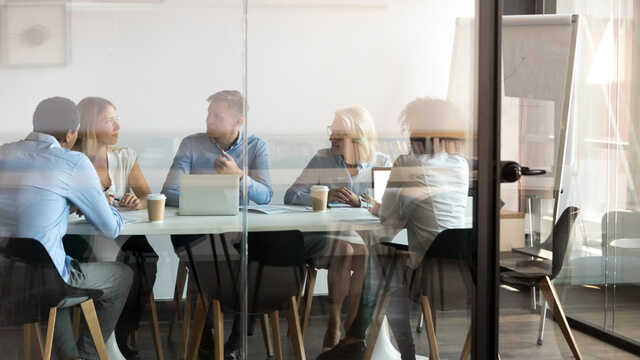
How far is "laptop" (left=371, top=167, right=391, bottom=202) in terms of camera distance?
2.54 meters

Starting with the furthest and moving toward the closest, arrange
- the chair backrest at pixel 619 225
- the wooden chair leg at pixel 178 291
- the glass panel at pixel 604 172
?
1. the chair backrest at pixel 619 225
2. the glass panel at pixel 604 172
3. the wooden chair leg at pixel 178 291

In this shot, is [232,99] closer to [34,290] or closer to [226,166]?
[226,166]

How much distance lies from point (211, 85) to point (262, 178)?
391mm

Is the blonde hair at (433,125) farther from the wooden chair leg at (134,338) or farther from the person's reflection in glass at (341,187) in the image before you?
the wooden chair leg at (134,338)

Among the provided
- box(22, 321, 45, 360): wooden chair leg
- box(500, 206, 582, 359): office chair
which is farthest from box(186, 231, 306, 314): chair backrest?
box(500, 206, 582, 359): office chair

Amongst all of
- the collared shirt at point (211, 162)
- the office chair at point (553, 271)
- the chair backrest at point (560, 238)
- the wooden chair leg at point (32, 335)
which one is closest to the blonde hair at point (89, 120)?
the collared shirt at point (211, 162)

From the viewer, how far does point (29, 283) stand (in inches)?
93.4

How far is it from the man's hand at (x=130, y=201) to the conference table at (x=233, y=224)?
0.8 inches

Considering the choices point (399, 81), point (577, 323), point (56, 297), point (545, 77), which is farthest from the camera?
point (577, 323)

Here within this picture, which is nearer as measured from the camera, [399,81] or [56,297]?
[56,297]

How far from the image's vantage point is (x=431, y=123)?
2580mm

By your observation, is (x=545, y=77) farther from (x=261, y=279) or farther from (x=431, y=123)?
(x=261, y=279)

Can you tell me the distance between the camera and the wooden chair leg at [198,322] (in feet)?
8.09

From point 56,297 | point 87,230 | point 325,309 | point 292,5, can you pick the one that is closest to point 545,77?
point 292,5
